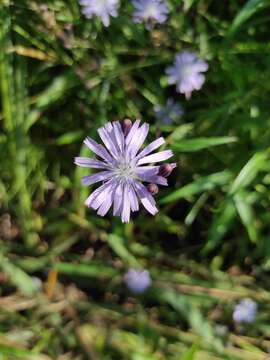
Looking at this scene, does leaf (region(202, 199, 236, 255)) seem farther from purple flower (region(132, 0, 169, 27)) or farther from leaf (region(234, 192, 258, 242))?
purple flower (region(132, 0, 169, 27))

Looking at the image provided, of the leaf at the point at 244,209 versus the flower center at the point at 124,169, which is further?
the leaf at the point at 244,209

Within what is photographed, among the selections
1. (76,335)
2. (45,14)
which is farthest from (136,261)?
(45,14)

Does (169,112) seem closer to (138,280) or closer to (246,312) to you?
(138,280)

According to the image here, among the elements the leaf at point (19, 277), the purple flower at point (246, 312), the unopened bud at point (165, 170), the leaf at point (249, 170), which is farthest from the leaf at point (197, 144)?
the leaf at point (19, 277)

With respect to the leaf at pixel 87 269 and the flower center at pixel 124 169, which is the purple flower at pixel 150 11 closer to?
the flower center at pixel 124 169

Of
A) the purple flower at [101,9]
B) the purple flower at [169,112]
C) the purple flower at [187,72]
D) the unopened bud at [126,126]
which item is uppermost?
the purple flower at [101,9]

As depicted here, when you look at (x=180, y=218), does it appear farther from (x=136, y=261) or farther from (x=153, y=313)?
(x=153, y=313)

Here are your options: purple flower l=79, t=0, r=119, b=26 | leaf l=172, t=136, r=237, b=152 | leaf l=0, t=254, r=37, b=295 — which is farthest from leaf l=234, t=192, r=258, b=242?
leaf l=0, t=254, r=37, b=295
